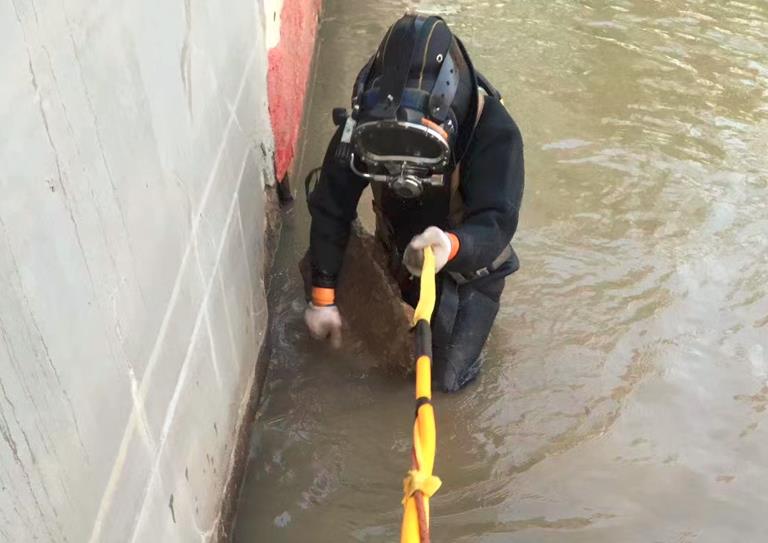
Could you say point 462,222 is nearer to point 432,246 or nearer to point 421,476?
point 432,246

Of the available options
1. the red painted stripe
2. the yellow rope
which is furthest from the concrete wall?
the red painted stripe

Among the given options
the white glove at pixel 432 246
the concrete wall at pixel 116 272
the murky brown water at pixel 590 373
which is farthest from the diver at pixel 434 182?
the concrete wall at pixel 116 272

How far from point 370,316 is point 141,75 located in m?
1.25

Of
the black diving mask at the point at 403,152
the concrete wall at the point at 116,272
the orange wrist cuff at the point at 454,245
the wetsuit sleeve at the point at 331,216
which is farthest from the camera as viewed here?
the wetsuit sleeve at the point at 331,216

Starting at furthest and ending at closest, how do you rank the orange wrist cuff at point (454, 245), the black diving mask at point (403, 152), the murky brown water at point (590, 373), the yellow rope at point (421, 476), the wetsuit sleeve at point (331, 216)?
the wetsuit sleeve at point (331, 216) → the murky brown water at point (590, 373) → the orange wrist cuff at point (454, 245) → the black diving mask at point (403, 152) → the yellow rope at point (421, 476)

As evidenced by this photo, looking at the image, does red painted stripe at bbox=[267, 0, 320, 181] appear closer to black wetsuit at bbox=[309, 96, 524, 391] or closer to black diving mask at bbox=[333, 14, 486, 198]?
black wetsuit at bbox=[309, 96, 524, 391]

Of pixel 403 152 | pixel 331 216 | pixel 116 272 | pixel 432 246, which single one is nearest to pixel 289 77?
pixel 331 216

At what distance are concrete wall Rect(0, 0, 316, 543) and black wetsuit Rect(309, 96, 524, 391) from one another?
351mm

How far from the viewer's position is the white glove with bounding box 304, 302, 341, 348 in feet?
8.29

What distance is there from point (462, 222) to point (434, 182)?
0.23 meters

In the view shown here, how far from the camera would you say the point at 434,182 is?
2133 millimetres

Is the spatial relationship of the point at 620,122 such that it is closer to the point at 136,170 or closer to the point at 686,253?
the point at 686,253

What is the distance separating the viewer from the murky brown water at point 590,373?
2.19 meters

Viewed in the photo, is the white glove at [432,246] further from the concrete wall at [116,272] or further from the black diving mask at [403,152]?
the concrete wall at [116,272]
